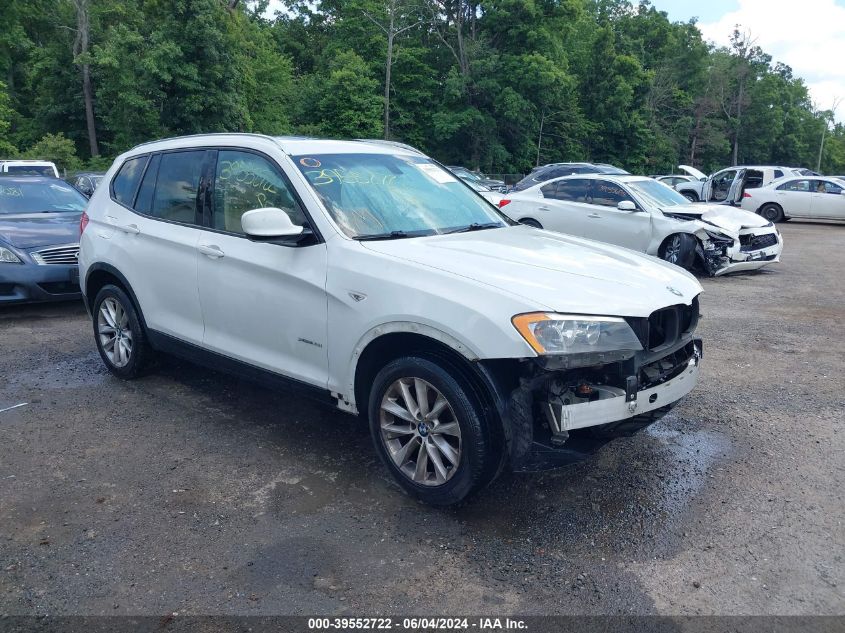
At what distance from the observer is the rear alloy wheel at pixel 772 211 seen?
21.9 metres

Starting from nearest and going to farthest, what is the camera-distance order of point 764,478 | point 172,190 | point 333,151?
point 764,478 → point 333,151 → point 172,190

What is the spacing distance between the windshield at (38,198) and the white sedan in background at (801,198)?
19124 millimetres

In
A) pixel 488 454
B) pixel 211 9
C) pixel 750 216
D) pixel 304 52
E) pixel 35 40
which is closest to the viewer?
pixel 488 454

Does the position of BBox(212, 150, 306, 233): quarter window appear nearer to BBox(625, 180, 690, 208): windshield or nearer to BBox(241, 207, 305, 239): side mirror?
BBox(241, 207, 305, 239): side mirror

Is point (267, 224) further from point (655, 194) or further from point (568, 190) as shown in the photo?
point (568, 190)

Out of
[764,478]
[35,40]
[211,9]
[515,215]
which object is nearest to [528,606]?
[764,478]

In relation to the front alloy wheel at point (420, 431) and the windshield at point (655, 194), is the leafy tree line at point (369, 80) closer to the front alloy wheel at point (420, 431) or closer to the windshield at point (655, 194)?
the windshield at point (655, 194)

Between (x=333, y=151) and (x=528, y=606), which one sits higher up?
(x=333, y=151)

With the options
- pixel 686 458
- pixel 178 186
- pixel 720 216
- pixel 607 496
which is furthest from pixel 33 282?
pixel 720 216

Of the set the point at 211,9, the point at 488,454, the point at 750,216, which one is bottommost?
the point at 488,454

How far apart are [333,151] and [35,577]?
2834 mm

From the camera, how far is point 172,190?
509 centimetres

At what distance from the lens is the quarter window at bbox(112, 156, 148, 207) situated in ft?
17.9

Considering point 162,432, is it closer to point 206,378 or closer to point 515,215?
point 206,378
